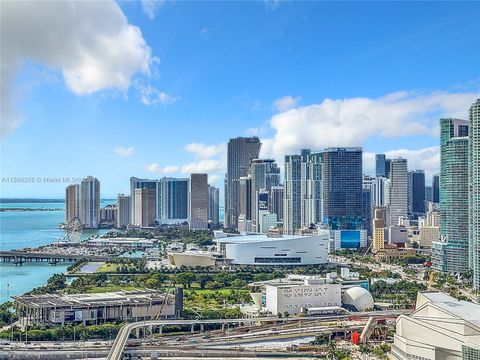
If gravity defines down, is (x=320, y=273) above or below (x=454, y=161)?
below

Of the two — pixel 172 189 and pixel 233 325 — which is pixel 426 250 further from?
pixel 172 189

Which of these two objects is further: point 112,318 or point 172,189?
point 172,189

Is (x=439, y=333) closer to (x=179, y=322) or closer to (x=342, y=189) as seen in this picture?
(x=179, y=322)

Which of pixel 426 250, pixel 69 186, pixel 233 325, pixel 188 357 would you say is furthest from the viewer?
pixel 69 186

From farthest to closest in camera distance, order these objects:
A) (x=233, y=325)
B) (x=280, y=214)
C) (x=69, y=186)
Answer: (x=69, y=186) < (x=280, y=214) < (x=233, y=325)

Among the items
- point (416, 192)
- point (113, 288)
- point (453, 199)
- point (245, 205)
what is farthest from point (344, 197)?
point (416, 192)

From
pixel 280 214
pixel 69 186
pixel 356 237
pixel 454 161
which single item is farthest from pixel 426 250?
pixel 69 186

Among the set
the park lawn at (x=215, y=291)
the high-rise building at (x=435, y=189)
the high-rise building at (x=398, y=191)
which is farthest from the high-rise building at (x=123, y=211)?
the park lawn at (x=215, y=291)

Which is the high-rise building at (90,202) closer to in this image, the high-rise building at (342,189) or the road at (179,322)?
the high-rise building at (342,189)
